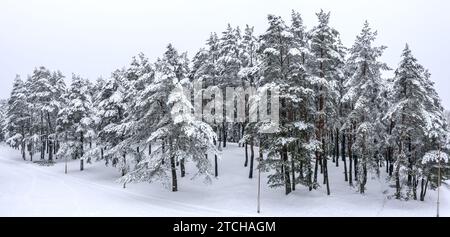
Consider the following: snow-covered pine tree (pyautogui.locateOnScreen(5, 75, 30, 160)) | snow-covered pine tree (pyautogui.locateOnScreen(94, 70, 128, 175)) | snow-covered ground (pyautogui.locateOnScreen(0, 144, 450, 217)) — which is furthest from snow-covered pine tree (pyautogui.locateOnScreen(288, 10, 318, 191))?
snow-covered pine tree (pyautogui.locateOnScreen(5, 75, 30, 160))

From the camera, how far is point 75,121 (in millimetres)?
49594

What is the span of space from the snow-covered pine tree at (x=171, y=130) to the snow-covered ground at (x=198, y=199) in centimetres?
263

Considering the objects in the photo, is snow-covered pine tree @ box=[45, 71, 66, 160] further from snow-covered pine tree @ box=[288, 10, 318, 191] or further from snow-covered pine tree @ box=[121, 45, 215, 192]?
snow-covered pine tree @ box=[288, 10, 318, 191]

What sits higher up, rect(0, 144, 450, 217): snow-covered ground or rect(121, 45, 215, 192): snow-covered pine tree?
rect(121, 45, 215, 192): snow-covered pine tree

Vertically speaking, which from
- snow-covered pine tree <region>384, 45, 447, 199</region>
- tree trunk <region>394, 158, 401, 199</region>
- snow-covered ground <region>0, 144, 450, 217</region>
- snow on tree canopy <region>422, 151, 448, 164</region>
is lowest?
snow-covered ground <region>0, 144, 450, 217</region>

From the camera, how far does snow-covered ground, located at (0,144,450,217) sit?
2886cm

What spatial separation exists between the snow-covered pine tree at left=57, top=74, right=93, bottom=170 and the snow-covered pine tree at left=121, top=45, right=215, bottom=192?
16703 mm

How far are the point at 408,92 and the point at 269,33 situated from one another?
12.0 m

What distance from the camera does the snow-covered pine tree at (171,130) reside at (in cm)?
3136

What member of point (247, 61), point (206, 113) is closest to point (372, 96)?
point (247, 61)

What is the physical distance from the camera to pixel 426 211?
30.1 metres

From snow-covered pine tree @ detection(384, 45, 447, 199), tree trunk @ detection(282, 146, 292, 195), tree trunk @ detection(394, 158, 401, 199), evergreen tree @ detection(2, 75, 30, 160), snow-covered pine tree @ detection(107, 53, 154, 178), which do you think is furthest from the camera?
evergreen tree @ detection(2, 75, 30, 160)

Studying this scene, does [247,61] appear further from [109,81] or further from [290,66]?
[109,81]

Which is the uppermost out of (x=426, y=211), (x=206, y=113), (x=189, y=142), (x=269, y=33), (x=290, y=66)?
(x=269, y=33)
